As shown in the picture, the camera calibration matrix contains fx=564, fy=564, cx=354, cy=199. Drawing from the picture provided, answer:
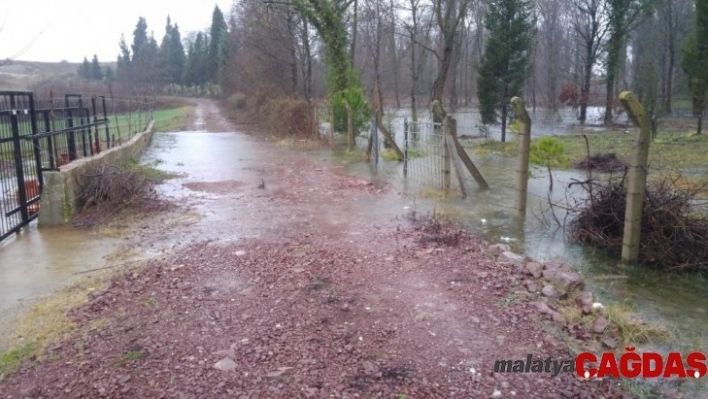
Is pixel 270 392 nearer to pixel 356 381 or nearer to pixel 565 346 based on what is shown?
pixel 356 381

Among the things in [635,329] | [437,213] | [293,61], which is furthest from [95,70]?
[635,329]

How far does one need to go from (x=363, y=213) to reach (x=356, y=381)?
477cm

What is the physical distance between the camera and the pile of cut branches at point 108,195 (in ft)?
26.0

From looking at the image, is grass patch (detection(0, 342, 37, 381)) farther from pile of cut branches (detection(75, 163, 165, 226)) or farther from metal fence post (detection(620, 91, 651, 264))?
metal fence post (detection(620, 91, 651, 264))

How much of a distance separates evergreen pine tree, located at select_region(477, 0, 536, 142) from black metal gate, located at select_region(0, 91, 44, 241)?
14.1 meters

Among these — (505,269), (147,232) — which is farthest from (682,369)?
(147,232)

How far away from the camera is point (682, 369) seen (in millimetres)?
3441

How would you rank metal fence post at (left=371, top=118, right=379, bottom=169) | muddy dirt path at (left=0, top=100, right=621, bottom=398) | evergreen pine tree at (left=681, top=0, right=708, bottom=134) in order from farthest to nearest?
evergreen pine tree at (left=681, top=0, right=708, bottom=134), metal fence post at (left=371, top=118, right=379, bottom=169), muddy dirt path at (left=0, top=100, right=621, bottom=398)

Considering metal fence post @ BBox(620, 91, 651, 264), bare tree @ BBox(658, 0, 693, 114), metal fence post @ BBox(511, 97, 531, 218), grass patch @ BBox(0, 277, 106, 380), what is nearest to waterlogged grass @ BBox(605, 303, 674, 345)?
metal fence post @ BBox(620, 91, 651, 264)

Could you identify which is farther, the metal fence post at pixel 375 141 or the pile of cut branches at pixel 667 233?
the metal fence post at pixel 375 141

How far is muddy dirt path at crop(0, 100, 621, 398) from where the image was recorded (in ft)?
10.6

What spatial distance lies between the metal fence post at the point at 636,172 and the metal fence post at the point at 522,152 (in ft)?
5.97

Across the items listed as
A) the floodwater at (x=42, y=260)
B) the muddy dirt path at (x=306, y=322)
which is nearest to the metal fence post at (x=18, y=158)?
the floodwater at (x=42, y=260)

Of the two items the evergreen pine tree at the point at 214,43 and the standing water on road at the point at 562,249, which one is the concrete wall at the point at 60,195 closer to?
the standing water on road at the point at 562,249
